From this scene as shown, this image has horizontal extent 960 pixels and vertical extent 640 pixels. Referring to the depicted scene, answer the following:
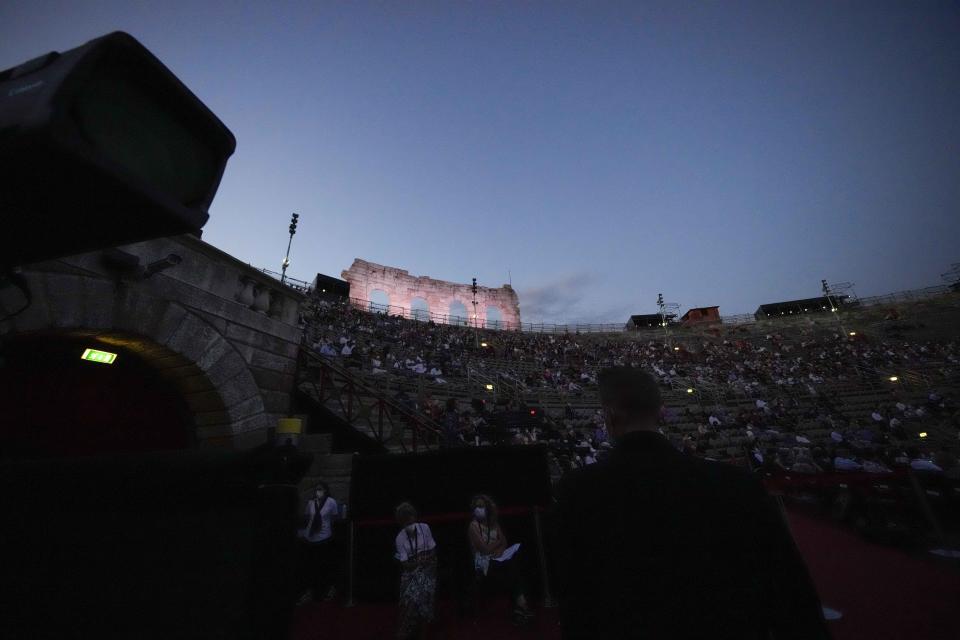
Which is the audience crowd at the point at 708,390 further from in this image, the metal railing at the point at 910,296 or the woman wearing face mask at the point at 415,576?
the metal railing at the point at 910,296

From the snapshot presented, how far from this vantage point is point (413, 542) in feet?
17.4

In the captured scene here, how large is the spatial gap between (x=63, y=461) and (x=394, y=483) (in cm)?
662

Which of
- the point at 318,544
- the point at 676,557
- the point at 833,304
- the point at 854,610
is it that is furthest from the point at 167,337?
the point at 833,304

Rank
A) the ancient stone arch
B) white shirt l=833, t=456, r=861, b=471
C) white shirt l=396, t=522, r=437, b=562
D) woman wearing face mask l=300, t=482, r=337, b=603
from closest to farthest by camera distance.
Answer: white shirt l=396, t=522, r=437, b=562
woman wearing face mask l=300, t=482, r=337, b=603
white shirt l=833, t=456, r=861, b=471
the ancient stone arch

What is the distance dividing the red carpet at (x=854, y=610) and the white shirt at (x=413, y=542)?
40.6 inches

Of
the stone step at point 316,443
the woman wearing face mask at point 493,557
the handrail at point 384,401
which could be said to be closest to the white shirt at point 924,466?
the woman wearing face mask at point 493,557

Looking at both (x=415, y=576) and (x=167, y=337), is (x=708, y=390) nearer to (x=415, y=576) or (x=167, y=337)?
(x=415, y=576)

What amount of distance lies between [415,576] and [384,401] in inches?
156

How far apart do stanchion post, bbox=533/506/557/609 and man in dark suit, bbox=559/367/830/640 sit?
4973 millimetres

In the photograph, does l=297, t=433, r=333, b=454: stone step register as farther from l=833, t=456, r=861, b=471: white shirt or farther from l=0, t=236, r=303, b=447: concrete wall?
l=833, t=456, r=861, b=471: white shirt

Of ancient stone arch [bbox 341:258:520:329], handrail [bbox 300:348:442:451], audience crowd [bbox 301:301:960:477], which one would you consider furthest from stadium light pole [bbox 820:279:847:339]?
handrail [bbox 300:348:442:451]

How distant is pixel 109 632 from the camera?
1037 millimetres

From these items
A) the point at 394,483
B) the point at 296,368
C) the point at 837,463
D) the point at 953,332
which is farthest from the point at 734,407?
the point at 953,332

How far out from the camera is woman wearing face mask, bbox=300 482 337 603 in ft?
21.7
